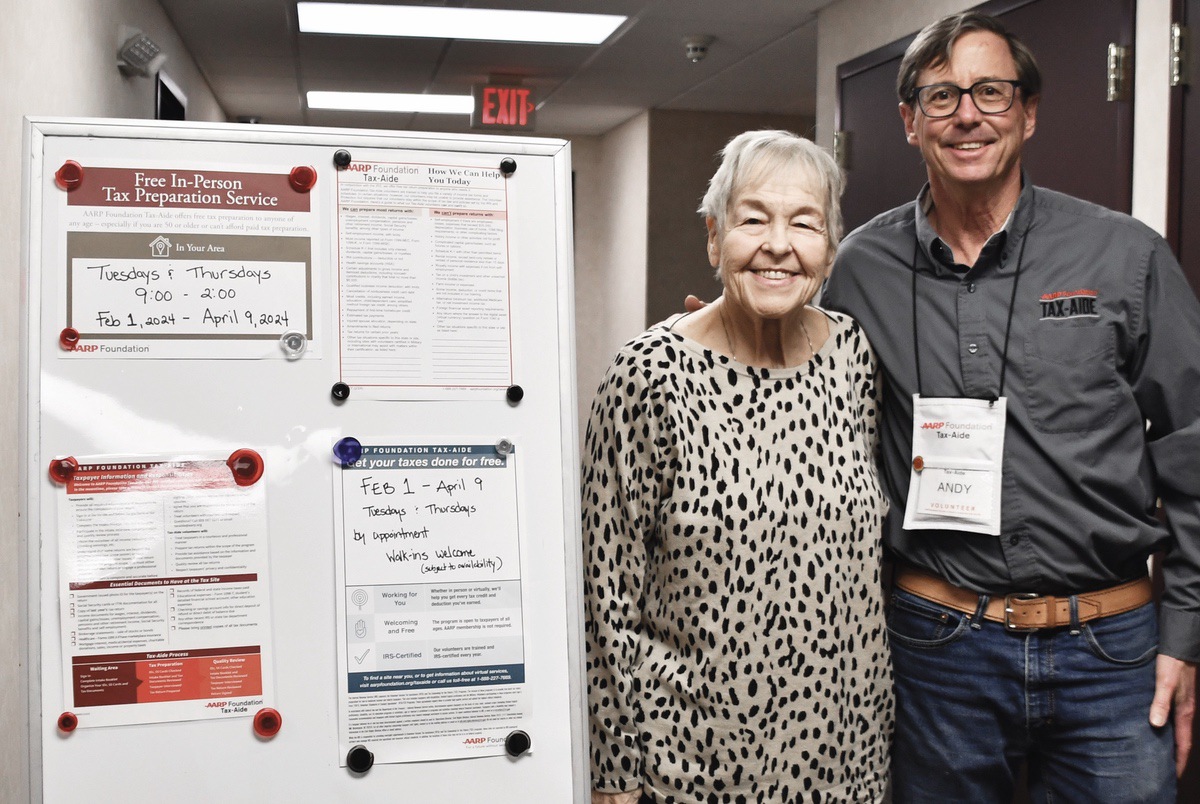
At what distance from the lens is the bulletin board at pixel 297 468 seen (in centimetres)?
131

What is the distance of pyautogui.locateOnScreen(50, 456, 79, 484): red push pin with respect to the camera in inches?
51.4

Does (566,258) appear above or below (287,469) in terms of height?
above

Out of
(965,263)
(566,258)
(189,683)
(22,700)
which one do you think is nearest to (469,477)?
(566,258)

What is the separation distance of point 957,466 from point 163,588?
1100 mm

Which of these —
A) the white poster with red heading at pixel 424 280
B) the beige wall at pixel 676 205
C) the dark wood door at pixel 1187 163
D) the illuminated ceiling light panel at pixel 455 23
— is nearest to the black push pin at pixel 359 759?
the white poster with red heading at pixel 424 280

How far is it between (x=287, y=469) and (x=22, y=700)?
1.32 feet

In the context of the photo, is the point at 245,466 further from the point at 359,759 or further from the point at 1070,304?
the point at 1070,304

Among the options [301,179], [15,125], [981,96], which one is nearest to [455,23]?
[15,125]

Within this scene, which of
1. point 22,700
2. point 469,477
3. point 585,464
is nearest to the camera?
point 22,700

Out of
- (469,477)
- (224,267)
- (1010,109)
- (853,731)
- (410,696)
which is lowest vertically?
(853,731)

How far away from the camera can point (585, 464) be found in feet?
5.07

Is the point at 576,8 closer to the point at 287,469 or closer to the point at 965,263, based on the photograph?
the point at 965,263

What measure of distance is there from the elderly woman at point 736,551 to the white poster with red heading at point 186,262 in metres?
0.45

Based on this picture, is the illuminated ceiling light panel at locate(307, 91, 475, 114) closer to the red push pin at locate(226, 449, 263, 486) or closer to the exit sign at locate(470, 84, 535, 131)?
the exit sign at locate(470, 84, 535, 131)
